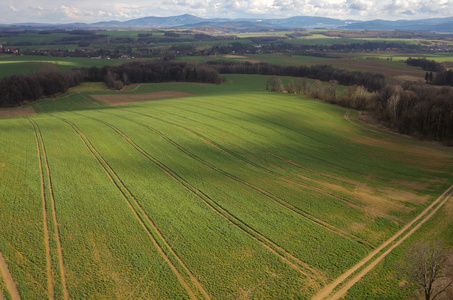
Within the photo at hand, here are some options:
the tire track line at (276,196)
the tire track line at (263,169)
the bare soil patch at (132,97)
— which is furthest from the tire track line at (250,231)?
the bare soil patch at (132,97)

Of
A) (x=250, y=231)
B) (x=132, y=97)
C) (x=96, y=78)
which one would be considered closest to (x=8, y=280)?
(x=250, y=231)

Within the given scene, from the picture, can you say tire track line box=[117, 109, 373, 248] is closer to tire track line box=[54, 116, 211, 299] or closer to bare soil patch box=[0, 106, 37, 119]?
tire track line box=[54, 116, 211, 299]

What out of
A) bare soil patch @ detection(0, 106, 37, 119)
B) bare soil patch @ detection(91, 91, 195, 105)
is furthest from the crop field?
bare soil patch @ detection(91, 91, 195, 105)

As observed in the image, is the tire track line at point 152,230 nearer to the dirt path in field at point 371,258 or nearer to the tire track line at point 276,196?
the dirt path in field at point 371,258

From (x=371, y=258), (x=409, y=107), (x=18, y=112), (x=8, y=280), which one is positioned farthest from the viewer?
(x=18, y=112)

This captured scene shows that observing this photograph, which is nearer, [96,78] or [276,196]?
[276,196]

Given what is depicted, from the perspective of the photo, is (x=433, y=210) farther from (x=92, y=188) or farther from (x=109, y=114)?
(x=109, y=114)

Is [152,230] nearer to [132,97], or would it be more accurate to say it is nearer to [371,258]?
[371,258]
